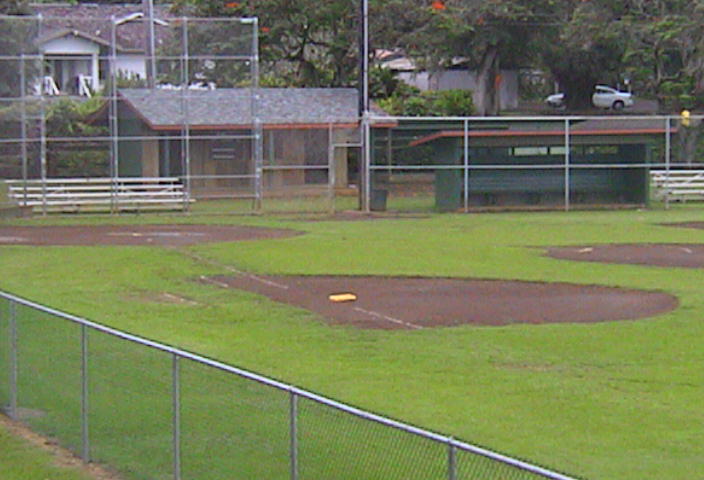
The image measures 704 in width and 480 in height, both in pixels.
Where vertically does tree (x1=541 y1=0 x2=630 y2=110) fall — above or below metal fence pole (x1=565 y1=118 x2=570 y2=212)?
above

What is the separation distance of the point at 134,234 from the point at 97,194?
28.5ft

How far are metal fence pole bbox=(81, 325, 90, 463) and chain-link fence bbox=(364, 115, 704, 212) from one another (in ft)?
109

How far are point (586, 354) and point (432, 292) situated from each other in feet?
22.0

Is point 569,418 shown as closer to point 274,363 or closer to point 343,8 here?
point 274,363

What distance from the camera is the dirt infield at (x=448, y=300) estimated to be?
19328 millimetres

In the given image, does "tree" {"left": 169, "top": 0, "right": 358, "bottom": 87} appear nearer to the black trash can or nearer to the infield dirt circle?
the black trash can

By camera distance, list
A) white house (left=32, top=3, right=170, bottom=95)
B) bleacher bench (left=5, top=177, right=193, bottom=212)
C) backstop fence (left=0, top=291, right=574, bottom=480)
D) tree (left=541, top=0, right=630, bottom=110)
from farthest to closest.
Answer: tree (left=541, top=0, right=630, bottom=110), white house (left=32, top=3, right=170, bottom=95), bleacher bench (left=5, top=177, right=193, bottom=212), backstop fence (left=0, top=291, right=574, bottom=480)

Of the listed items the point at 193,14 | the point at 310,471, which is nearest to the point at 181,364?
the point at 310,471

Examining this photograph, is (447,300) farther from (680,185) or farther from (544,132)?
(680,185)

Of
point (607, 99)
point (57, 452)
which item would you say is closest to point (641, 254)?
point (57, 452)

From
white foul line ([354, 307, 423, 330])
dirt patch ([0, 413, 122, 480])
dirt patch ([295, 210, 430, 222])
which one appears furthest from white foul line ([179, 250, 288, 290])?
dirt patch ([295, 210, 430, 222])

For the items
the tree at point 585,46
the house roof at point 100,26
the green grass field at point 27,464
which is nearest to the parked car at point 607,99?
the tree at point 585,46

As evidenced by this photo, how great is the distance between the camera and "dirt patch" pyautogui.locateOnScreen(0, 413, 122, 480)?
423 inches

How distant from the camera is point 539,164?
45406mm
